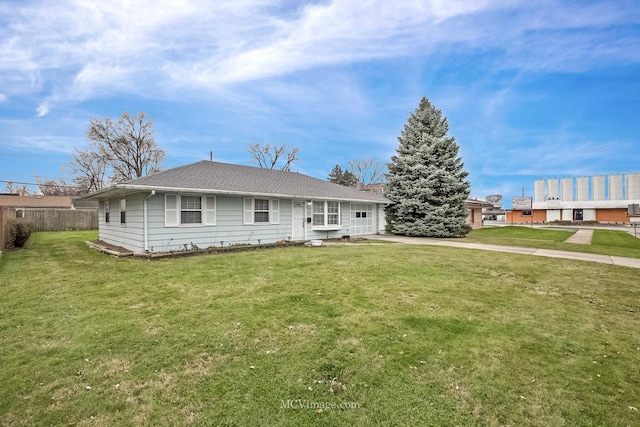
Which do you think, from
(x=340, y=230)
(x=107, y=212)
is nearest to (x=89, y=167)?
(x=107, y=212)

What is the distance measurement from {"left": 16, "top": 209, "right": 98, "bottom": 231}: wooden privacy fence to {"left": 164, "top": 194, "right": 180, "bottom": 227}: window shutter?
20.8 m

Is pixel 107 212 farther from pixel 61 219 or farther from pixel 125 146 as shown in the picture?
pixel 125 146

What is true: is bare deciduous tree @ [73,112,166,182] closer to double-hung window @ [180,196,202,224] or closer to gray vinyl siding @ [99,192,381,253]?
gray vinyl siding @ [99,192,381,253]

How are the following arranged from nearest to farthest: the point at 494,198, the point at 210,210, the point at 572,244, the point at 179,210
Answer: the point at 179,210 < the point at 210,210 < the point at 572,244 < the point at 494,198

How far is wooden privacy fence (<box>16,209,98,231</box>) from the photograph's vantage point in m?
25.1

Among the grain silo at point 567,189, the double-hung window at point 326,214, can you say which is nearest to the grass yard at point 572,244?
the double-hung window at point 326,214

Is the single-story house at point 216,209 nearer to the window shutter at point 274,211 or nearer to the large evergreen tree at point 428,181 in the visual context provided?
the window shutter at point 274,211

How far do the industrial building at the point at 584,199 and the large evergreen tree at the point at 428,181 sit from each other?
4006cm

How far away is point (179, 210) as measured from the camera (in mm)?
11523

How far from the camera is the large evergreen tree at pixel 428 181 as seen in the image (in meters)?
19.9

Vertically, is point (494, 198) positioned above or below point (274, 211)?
above

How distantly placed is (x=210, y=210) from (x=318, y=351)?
979 centimetres

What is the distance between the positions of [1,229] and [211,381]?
1375 centimetres

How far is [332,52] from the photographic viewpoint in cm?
1587
